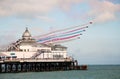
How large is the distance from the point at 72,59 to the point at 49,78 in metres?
29.0

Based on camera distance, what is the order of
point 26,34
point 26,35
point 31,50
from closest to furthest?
1. point 31,50
2. point 26,35
3. point 26,34

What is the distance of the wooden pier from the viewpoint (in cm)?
8943

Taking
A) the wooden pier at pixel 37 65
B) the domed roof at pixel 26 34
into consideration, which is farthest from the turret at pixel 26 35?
the wooden pier at pixel 37 65

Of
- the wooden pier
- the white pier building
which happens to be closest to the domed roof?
the white pier building

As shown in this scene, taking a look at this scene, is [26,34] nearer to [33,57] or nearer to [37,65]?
[33,57]

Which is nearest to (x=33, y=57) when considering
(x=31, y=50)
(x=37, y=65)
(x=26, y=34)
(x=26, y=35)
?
(x=37, y=65)

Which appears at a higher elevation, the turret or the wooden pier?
the turret

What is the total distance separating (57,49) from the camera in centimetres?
9938

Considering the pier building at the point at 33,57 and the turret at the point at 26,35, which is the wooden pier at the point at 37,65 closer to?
the pier building at the point at 33,57

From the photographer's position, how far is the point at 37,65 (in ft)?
308

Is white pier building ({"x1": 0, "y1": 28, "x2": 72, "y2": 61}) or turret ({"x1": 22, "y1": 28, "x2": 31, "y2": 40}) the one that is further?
turret ({"x1": 22, "y1": 28, "x2": 31, "y2": 40})

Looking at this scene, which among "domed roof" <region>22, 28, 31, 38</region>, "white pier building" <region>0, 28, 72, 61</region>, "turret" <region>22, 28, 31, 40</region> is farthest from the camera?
"domed roof" <region>22, 28, 31, 38</region>

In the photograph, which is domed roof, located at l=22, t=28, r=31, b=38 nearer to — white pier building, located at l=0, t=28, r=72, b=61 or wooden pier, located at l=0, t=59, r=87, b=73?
white pier building, located at l=0, t=28, r=72, b=61

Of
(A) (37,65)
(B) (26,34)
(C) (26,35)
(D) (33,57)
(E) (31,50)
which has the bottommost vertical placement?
(A) (37,65)
